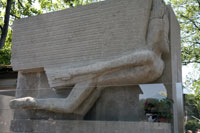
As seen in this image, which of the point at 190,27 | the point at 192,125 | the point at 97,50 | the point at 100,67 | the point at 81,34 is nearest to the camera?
the point at 192,125

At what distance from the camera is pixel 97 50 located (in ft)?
16.0

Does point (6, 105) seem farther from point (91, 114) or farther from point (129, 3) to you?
point (129, 3)

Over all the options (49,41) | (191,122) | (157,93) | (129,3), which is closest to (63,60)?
(49,41)

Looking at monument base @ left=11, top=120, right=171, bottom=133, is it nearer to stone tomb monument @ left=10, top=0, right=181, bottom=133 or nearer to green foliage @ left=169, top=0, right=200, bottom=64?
stone tomb monument @ left=10, top=0, right=181, bottom=133

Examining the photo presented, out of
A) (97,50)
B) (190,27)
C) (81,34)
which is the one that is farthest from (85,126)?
(190,27)

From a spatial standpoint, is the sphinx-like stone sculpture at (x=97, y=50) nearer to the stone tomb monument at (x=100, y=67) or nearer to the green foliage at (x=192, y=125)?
the stone tomb monument at (x=100, y=67)

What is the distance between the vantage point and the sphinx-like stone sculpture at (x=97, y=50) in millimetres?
4457

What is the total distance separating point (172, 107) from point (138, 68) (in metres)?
0.94

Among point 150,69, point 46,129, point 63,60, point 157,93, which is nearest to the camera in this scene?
point 157,93

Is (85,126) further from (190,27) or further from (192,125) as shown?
(190,27)

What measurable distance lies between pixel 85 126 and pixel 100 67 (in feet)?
3.68

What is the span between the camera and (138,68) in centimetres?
437

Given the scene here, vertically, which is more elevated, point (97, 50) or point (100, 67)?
point (97, 50)

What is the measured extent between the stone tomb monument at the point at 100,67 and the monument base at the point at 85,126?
0.05 feet
